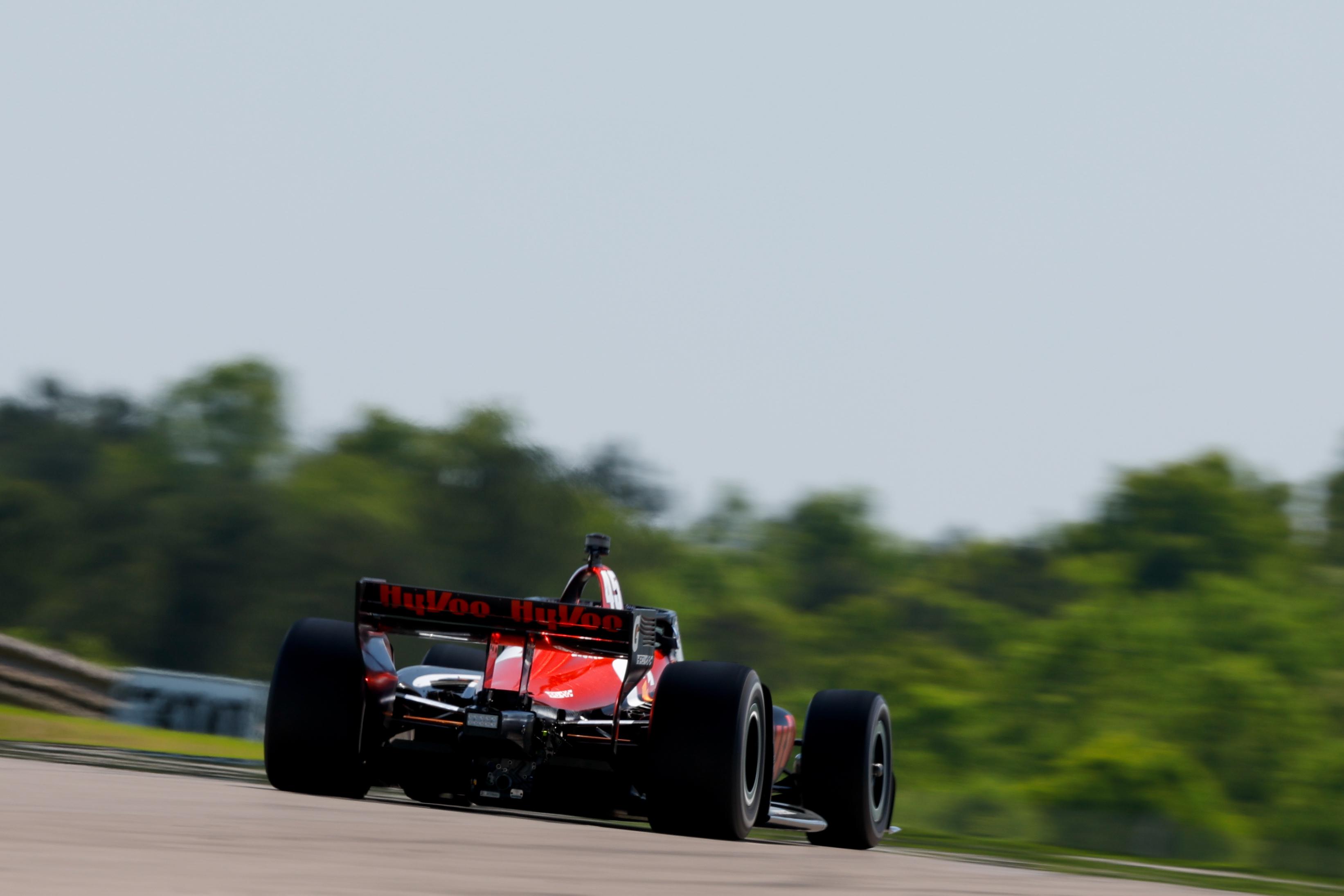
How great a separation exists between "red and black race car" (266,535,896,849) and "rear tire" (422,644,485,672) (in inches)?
120

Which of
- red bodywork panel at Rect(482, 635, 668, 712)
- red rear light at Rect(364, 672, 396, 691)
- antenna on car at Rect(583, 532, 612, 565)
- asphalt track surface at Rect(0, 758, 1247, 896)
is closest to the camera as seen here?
asphalt track surface at Rect(0, 758, 1247, 896)

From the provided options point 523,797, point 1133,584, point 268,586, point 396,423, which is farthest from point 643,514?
point 523,797

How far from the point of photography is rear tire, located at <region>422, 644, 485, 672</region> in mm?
12609

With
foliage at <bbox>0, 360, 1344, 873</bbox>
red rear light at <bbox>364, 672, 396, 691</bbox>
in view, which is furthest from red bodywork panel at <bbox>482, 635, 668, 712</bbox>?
foliage at <bbox>0, 360, 1344, 873</bbox>

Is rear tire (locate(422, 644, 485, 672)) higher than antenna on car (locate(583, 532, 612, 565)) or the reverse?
the reverse

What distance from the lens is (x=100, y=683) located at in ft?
81.8

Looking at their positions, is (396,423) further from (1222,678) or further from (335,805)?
(335,805)

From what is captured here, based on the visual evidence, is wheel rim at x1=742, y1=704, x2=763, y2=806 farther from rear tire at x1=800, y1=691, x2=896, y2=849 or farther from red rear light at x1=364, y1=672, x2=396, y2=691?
red rear light at x1=364, y1=672, x2=396, y2=691

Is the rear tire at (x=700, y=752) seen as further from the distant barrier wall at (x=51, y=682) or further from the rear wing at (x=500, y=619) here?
the distant barrier wall at (x=51, y=682)

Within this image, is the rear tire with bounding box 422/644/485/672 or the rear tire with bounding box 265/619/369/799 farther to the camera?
the rear tire with bounding box 422/644/485/672

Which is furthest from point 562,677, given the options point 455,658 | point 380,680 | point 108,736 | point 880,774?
point 108,736

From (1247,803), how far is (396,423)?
34.1 m

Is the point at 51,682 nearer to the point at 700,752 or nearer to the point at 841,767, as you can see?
the point at 841,767

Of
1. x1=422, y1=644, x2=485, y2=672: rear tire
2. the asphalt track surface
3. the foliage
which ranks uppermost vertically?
the foliage
